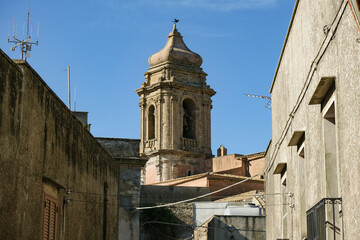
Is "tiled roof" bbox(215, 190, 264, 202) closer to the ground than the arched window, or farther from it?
closer to the ground

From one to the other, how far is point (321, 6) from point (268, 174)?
7.39 meters

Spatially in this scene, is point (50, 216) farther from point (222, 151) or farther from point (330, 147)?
point (222, 151)

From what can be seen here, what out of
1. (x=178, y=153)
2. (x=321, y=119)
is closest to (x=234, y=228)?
(x=321, y=119)

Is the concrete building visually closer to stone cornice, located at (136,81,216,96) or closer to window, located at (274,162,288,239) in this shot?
window, located at (274,162,288,239)

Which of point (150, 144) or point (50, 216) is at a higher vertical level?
point (150, 144)

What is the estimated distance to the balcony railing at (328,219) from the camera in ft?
23.1

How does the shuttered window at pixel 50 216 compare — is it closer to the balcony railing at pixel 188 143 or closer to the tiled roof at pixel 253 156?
the tiled roof at pixel 253 156

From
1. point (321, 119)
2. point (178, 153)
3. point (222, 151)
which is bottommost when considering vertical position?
point (321, 119)

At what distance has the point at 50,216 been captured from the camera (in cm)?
1019

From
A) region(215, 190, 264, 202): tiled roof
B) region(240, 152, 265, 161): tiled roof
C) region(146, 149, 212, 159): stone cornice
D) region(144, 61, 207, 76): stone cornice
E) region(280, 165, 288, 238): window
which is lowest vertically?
region(280, 165, 288, 238): window

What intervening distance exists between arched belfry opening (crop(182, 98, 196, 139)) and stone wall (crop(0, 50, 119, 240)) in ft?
114

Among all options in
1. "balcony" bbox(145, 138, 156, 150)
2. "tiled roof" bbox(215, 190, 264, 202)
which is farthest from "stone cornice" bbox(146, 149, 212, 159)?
"tiled roof" bbox(215, 190, 264, 202)

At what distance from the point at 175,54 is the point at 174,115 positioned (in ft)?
14.4

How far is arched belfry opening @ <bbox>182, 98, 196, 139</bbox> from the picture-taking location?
4856 cm
